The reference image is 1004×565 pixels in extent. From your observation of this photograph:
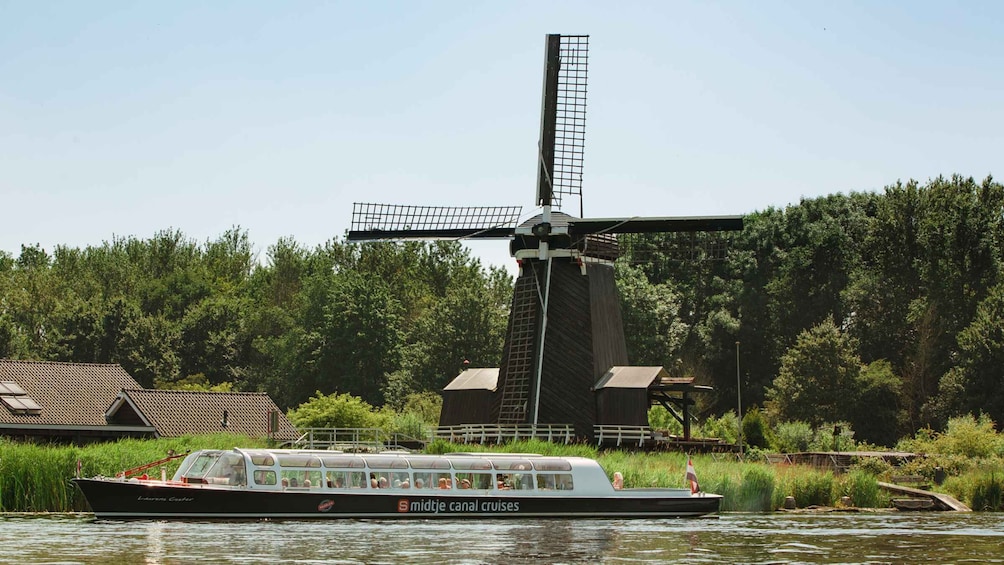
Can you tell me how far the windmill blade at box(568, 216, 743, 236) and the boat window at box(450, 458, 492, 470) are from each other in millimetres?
17094

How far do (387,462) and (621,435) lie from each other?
1736 cm

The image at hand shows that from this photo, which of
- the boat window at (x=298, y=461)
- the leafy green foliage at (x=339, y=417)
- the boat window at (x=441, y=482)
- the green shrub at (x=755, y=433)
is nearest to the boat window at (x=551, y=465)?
the boat window at (x=441, y=482)

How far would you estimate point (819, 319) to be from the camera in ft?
281

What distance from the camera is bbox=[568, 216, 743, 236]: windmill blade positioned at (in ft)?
180

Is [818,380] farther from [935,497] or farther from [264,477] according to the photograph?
[264,477]

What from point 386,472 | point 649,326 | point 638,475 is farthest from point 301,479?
point 649,326

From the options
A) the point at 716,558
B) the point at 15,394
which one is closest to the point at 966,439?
the point at 716,558

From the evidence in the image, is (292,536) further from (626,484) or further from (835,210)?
(835,210)

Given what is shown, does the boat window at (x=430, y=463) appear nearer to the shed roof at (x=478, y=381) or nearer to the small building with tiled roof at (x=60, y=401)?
the shed roof at (x=478, y=381)

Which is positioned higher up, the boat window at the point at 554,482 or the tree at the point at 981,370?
the tree at the point at 981,370

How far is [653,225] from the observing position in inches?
2197

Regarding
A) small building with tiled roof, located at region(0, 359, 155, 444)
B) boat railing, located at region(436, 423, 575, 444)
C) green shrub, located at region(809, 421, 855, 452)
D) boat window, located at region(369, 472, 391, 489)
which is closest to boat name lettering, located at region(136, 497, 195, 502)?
boat window, located at region(369, 472, 391, 489)

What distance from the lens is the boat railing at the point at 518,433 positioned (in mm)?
53938

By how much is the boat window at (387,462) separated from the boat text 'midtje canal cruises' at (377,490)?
0.03 metres
